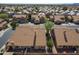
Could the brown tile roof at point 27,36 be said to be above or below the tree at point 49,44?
above

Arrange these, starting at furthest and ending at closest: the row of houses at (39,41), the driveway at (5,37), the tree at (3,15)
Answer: the tree at (3,15) < the driveway at (5,37) < the row of houses at (39,41)

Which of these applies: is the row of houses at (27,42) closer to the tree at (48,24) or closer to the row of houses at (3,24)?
the tree at (48,24)

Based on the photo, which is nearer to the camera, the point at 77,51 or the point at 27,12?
the point at 77,51

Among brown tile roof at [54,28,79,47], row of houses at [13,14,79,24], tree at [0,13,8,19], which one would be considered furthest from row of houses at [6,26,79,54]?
tree at [0,13,8,19]

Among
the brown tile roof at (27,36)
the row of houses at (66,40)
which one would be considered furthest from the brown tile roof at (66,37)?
the brown tile roof at (27,36)

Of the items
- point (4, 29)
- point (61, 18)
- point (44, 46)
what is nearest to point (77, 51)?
point (44, 46)

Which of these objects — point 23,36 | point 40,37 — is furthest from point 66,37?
point 23,36

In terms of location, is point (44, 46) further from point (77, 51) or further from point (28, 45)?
point (77, 51)
